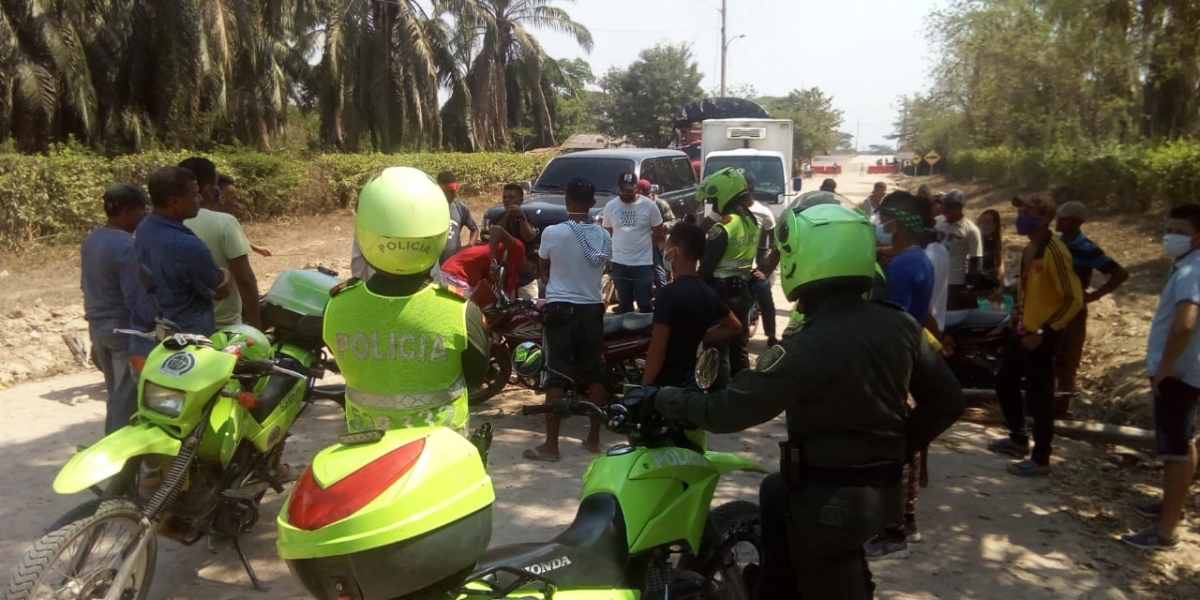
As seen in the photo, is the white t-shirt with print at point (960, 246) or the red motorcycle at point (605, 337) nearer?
the red motorcycle at point (605, 337)

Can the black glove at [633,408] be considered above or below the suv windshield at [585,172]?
below

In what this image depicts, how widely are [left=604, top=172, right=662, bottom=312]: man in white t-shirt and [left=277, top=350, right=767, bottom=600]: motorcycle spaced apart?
479 centimetres

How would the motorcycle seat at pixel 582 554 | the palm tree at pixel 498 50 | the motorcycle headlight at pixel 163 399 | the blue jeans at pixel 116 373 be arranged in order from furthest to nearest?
the palm tree at pixel 498 50 < the blue jeans at pixel 116 373 < the motorcycle headlight at pixel 163 399 < the motorcycle seat at pixel 582 554

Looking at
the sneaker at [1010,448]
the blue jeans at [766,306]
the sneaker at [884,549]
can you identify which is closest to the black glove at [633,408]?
the sneaker at [884,549]

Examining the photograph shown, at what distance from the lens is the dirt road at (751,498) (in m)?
4.16

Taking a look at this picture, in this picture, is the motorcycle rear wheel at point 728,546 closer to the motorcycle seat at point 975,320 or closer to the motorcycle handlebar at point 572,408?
the motorcycle handlebar at point 572,408

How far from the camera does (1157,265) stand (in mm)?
13055

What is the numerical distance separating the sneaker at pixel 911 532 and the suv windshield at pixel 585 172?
6960mm

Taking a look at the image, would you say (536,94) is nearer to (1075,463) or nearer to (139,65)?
(139,65)

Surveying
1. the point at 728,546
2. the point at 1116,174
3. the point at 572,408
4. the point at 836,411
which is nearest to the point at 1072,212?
the point at 728,546

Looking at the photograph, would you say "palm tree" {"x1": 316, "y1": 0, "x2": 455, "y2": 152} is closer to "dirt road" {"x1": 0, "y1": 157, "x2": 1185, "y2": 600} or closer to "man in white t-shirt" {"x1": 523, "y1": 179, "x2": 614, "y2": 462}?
"dirt road" {"x1": 0, "y1": 157, "x2": 1185, "y2": 600}

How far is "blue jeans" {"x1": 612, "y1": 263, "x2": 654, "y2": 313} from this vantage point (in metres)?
8.08

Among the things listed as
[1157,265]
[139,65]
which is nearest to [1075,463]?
[1157,265]

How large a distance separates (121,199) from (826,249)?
3.94 meters
